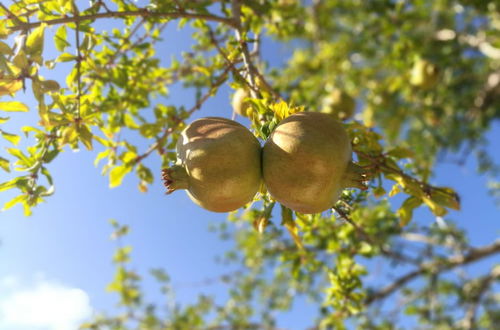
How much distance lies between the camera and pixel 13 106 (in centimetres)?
112

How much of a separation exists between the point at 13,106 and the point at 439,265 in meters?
4.31

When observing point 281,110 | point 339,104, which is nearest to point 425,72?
point 339,104

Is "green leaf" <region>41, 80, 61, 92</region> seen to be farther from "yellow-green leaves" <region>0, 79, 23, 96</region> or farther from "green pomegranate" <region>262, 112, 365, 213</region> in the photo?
"green pomegranate" <region>262, 112, 365, 213</region>

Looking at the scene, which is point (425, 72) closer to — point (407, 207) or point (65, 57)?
point (407, 207)

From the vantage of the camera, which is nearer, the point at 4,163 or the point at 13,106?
the point at 13,106

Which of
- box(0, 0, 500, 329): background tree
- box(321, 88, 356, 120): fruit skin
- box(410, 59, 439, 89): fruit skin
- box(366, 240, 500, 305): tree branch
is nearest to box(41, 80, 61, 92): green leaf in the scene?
box(0, 0, 500, 329): background tree

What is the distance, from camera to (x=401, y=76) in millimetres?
4809

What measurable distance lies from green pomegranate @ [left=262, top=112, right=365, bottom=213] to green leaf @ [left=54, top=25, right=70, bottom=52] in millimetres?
1059

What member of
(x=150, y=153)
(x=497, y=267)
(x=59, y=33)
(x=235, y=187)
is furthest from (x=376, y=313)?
(x=59, y=33)

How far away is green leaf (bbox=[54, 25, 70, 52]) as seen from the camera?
54.8 inches

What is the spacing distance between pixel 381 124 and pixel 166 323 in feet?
16.3

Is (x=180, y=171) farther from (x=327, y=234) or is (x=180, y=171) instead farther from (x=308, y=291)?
(x=308, y=291)

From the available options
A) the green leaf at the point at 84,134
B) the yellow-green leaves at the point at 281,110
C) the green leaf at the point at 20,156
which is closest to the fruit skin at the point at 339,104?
the yellow-green leaves at the point at 281,110

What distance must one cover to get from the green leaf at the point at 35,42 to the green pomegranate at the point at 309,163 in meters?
0.75
